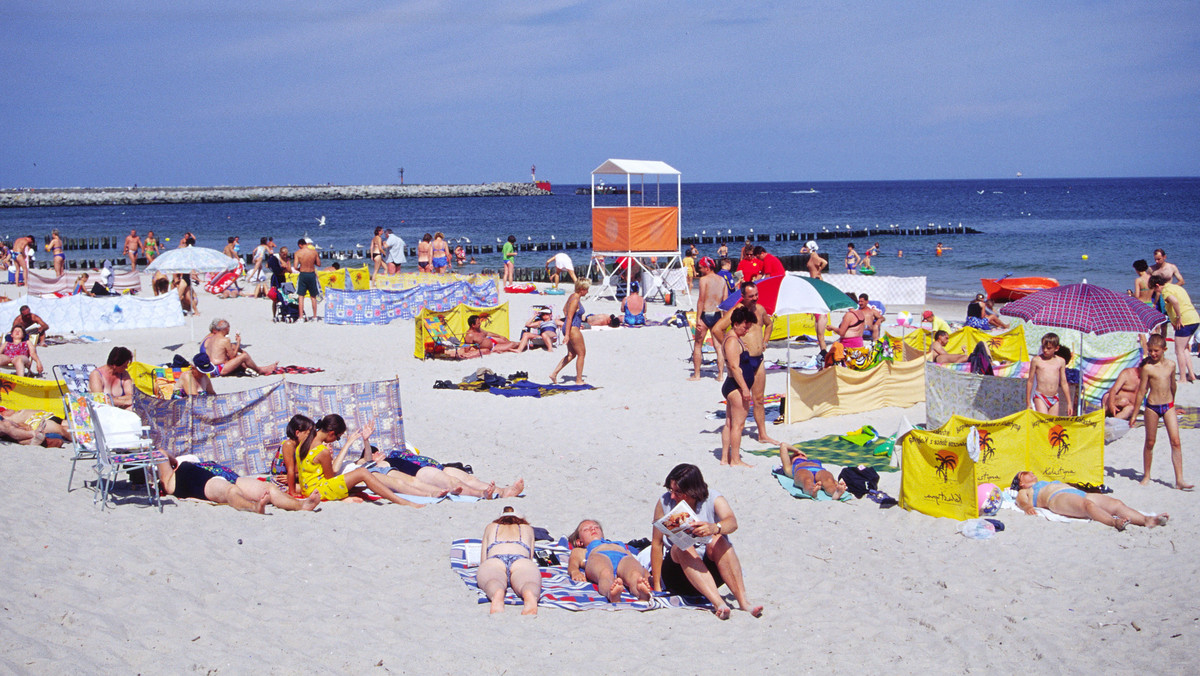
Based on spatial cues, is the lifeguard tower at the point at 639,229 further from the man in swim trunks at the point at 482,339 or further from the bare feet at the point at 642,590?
the bare feet at the point at 642,590

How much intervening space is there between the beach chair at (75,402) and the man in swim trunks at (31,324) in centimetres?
353

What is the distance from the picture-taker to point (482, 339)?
14.4 meters

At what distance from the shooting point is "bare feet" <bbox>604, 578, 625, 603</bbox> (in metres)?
5.67

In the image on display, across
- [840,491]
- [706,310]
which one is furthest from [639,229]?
[840,491]

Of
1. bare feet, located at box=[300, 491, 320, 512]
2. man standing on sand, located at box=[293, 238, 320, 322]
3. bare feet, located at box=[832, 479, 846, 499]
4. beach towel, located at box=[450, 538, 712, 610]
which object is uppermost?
man standing on sand, located at box=[293, 238, 320, 322]

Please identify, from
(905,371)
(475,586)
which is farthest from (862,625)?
(905,371)

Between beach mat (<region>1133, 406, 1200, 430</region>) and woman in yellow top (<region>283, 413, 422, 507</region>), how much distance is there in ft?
23.8

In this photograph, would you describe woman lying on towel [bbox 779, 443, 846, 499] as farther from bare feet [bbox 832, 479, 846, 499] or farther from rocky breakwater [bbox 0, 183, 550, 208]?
rocky breakwater [bbox 0, 183, 550, 208]

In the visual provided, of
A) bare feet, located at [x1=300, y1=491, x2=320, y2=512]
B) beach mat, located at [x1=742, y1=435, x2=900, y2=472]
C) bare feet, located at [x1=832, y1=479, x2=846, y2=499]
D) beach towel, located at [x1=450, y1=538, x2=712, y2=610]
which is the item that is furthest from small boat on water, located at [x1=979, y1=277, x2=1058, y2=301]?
bare feet, located at [x1=300, y1=491, x2=320, y2=512]

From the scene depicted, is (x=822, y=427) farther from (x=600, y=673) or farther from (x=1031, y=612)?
(x=600, y=673)

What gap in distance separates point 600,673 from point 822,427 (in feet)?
19.0

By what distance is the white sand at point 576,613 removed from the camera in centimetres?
496

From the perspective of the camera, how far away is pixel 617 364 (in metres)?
13.7

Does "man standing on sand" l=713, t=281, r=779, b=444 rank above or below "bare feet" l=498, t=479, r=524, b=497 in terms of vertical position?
above
